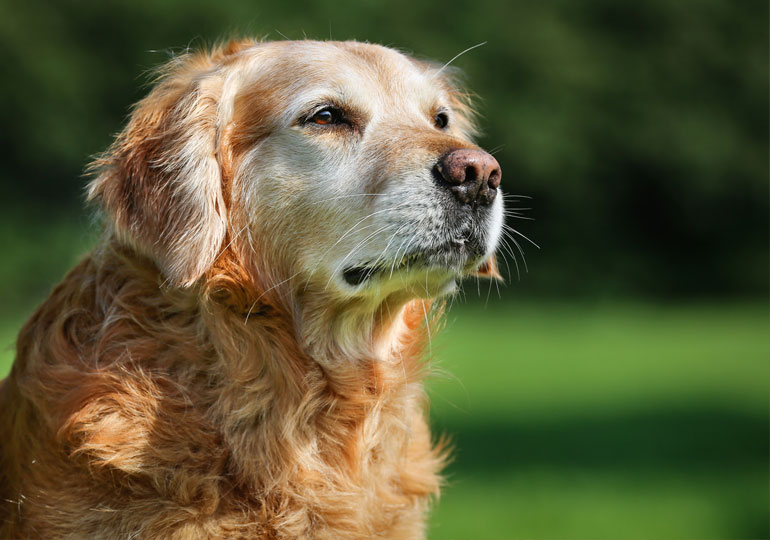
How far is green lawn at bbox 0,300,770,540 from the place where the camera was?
6961mm

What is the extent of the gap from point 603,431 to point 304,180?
723cm

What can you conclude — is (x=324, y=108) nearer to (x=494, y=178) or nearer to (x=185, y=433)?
(x=494, y=178)

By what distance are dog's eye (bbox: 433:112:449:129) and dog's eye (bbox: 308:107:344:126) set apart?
1.91ft

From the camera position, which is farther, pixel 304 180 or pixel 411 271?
pixel 304 180

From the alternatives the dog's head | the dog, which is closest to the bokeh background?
the dog

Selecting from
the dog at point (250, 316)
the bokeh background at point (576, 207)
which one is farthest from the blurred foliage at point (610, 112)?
the dog at point (250, 316)

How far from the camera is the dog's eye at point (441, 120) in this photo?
4.17 meters

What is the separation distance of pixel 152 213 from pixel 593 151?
23057 millimetres

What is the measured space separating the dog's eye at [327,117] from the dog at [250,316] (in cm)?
1

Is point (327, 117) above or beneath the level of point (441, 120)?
beneath

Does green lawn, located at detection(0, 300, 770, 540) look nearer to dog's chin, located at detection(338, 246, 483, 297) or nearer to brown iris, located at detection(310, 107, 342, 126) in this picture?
dog's chin, located at detection(338, 246, 483, 297)

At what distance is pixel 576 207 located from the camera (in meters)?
24.7

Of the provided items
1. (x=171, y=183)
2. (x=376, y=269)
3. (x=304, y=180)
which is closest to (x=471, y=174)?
(x=376, y=269)

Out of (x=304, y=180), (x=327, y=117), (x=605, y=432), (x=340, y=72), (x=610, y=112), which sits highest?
(x=610, y=112)
